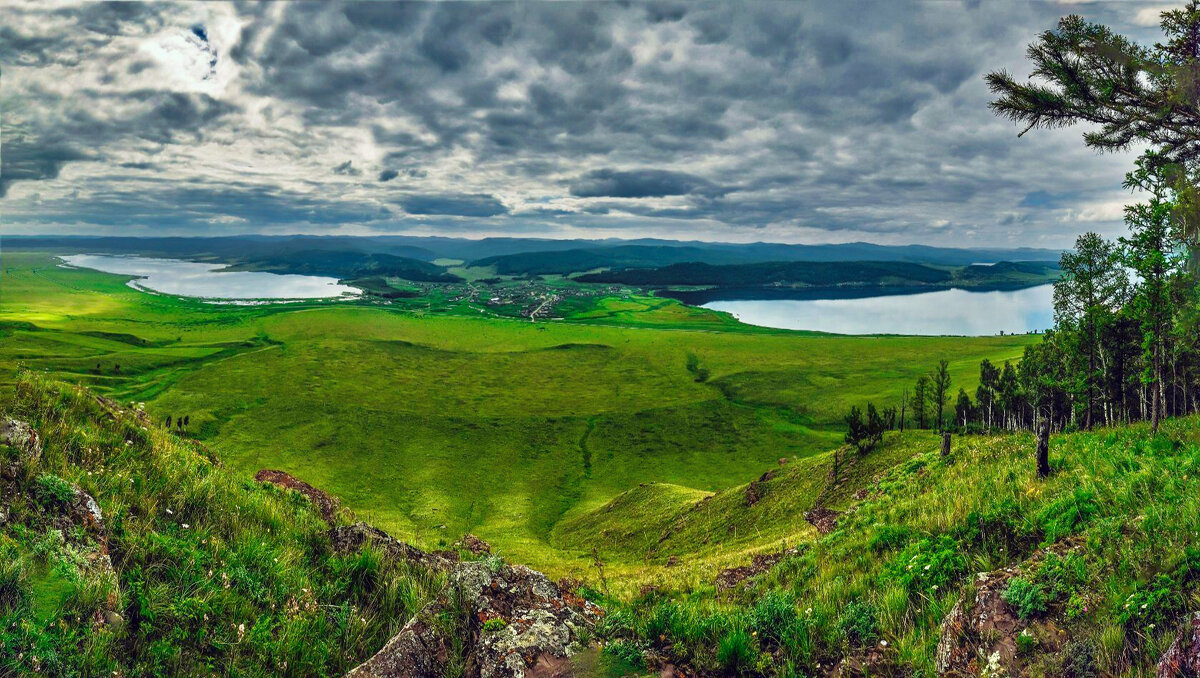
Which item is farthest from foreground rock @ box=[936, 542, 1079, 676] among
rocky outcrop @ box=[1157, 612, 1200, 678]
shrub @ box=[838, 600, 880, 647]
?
rocky outcrop @ box=[1157, 612, 1200, 678]

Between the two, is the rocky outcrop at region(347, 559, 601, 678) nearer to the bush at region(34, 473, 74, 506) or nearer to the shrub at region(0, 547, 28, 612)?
the shrub at region(0, 547, 28, 612)

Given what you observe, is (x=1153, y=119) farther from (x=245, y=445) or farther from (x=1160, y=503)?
(x=245, y=445)

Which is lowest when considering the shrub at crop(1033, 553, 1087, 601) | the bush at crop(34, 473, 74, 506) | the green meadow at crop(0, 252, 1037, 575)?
the green meadow at crop(0, 252, 1037, 575)

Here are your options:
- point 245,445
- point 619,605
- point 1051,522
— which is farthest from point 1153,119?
point 245,445

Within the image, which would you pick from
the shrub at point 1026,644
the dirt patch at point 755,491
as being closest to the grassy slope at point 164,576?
the shrub at point 1026,644

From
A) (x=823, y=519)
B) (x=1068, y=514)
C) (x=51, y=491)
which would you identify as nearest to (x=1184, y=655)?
(x=1068, y=514)

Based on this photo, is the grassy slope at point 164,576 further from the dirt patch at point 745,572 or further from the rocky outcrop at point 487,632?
the dirt patch at point 745,572

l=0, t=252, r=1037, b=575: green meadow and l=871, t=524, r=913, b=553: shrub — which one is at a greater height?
l=871, t=524, r=913, b=553: shrub
